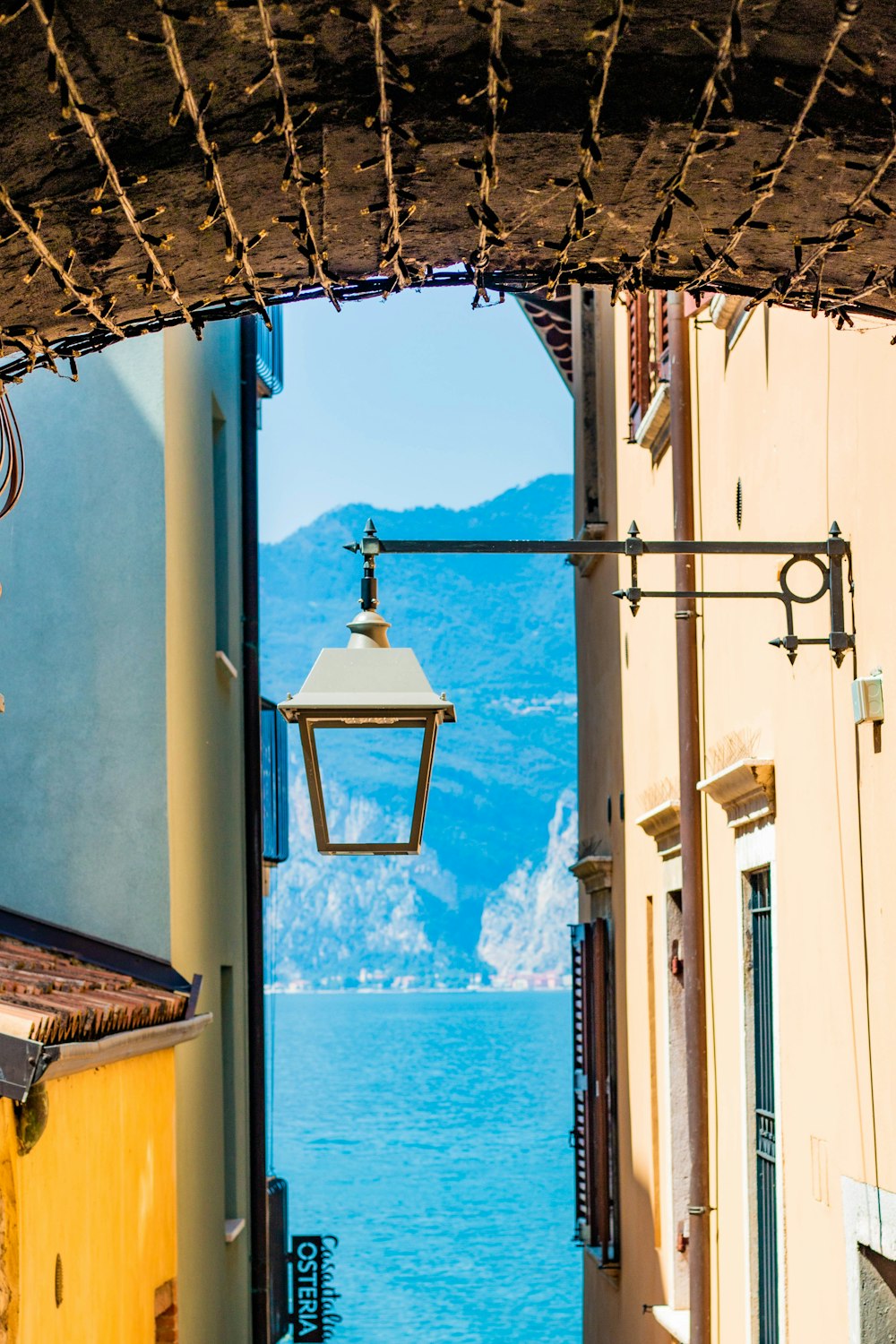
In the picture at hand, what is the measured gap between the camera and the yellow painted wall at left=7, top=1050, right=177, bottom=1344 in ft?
17.2

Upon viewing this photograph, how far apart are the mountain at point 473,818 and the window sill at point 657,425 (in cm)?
13952

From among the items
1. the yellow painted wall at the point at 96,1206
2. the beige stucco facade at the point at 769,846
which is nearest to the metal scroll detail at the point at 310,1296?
the beige stucco facade at the point at 769,846

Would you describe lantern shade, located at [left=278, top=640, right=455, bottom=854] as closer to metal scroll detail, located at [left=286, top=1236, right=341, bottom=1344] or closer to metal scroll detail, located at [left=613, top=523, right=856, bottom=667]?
metal scroll detail, located at [left=613, top=523, right=856, bottom=667]

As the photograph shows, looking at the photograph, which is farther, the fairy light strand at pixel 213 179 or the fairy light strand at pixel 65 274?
the fairy light strand at pixel 65 274

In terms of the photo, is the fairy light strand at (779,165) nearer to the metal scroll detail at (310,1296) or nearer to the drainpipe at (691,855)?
the drainpipe at (691,855)

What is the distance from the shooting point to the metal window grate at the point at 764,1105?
21.0ft

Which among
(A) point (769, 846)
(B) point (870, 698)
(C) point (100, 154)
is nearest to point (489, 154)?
(C) point (100, 154)

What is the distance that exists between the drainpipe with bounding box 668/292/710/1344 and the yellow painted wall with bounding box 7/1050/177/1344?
7.59ft

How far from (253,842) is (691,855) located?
5913mm

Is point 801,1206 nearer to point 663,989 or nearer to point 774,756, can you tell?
point 774,756

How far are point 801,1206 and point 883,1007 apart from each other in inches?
53.2

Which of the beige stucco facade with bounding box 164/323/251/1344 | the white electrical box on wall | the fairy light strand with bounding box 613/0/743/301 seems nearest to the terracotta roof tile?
the beige stucco facade with bounding box 164/323/251/1344

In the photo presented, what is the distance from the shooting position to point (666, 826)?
8586 millimetres

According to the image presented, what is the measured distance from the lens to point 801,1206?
223 inches
